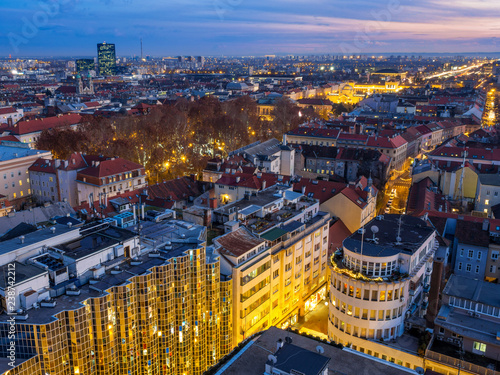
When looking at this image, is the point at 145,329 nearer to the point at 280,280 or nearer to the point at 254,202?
the point at 280,280

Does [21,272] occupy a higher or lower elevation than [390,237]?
higher

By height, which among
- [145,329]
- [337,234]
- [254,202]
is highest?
[254,202]

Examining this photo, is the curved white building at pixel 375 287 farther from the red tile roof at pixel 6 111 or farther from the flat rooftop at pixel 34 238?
the red tile roof at pixel 6 111

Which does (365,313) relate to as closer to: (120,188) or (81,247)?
(81,247)

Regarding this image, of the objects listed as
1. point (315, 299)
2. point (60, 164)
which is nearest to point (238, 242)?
point (315, 299)

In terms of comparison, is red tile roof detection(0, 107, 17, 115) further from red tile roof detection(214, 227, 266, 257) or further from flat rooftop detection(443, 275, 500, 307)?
flat rooftop detection(443, 275, 500, 307)

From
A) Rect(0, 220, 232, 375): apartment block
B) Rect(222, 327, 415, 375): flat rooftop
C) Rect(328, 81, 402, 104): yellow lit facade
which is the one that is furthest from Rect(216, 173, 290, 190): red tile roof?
Rect(328, 81, 402, 104): yellow lit facade

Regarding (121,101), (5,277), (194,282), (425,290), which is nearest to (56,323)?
(5,277)

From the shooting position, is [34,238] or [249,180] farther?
[249,180]
